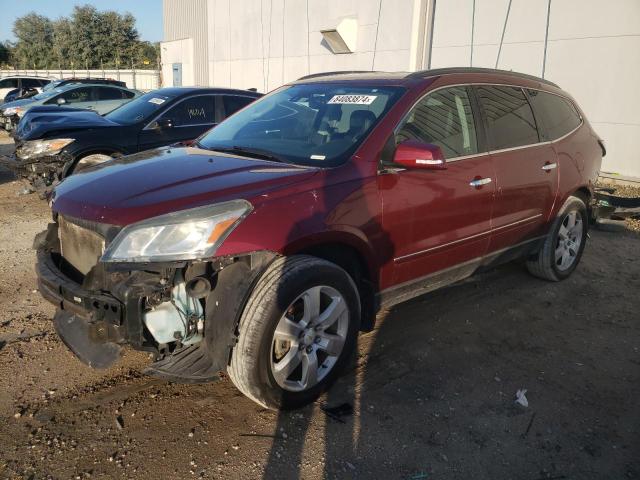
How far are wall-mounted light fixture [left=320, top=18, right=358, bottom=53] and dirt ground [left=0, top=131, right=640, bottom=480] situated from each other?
12045mm

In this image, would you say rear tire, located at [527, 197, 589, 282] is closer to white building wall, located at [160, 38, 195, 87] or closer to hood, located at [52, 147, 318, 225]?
hood, located at [52, 147, 318, 225]

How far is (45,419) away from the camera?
2875mm

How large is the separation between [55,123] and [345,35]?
382 inches

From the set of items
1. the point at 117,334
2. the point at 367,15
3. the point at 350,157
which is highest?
the point at 367,15

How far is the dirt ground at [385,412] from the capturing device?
8.52ft

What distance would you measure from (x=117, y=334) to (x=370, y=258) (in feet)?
4.84

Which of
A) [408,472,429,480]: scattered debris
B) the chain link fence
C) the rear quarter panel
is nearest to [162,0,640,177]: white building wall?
the rear quarter panel

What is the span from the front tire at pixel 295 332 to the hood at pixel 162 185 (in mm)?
455

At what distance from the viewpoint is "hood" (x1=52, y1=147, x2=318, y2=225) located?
2631 millimetres

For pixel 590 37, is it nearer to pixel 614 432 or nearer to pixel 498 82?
pixel 498 82

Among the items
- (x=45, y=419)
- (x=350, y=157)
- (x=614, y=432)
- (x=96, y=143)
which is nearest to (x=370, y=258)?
(x=350, y=157)

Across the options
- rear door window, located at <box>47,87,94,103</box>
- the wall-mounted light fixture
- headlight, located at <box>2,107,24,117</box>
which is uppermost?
the wall-mounted light fixture

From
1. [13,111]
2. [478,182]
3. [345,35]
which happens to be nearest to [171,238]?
[478,182]

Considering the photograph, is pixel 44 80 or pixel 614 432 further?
pixel 44 80
